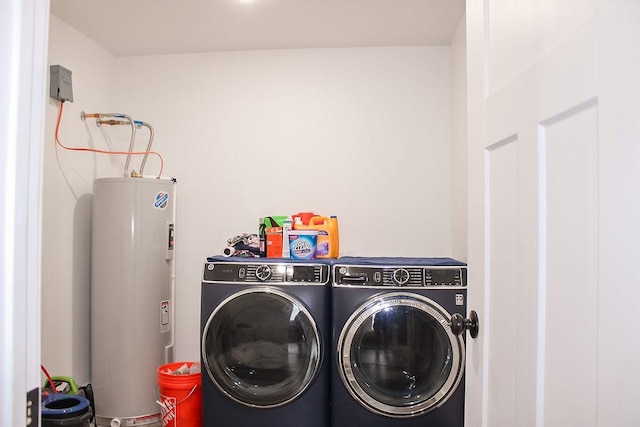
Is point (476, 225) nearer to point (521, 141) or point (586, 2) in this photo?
point (521, 141)

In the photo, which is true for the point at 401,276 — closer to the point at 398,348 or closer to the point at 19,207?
the point at 398,348

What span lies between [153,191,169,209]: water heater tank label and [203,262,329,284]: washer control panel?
632 mm

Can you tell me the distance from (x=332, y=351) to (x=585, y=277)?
1.90m

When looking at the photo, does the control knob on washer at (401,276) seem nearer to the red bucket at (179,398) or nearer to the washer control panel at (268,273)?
the washer control panel at (268,273)

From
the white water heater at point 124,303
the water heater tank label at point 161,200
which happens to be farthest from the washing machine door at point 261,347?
the water heater tank label at point 161,200

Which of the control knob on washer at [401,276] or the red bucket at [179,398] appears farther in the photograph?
the red bucket at [179,398]

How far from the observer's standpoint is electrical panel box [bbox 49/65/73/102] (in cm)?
278

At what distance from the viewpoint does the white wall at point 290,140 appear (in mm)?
3271

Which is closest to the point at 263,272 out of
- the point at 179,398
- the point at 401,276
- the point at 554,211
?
the point at 401,276

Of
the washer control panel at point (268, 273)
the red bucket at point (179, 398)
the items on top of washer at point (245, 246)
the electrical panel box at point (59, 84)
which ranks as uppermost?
the electrical panel box at point (59, 84)

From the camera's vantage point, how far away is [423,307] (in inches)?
96.4

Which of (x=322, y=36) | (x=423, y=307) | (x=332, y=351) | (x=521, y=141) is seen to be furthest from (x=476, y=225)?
(x=322, y=36)

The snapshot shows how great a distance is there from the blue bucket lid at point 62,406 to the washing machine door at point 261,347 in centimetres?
60

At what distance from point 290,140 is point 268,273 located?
1104 millimetres
